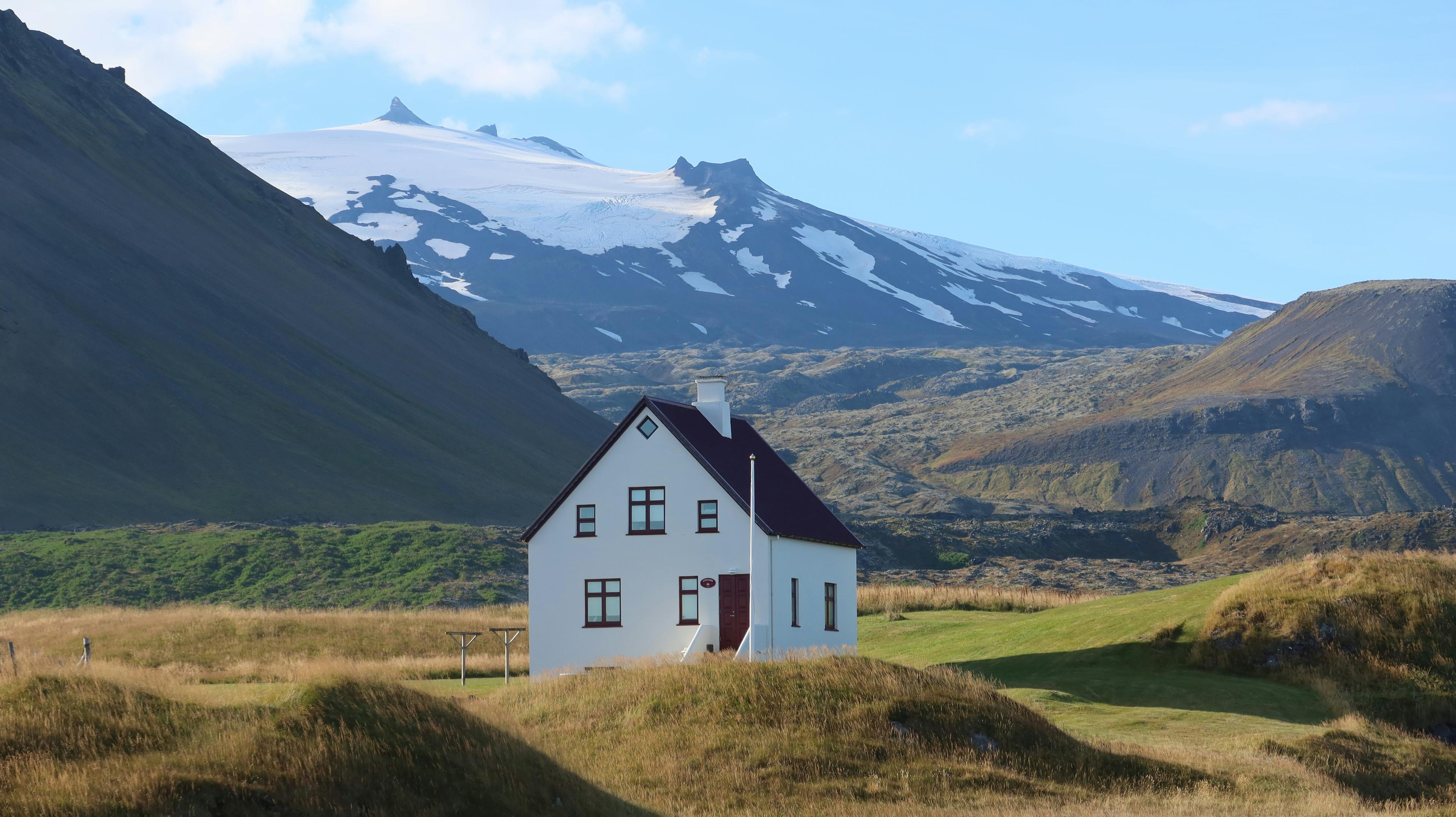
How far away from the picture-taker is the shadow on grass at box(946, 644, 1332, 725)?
121 ft

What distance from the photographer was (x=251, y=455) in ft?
396

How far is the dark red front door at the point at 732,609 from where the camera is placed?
44750mm

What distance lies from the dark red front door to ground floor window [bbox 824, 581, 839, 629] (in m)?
5.02

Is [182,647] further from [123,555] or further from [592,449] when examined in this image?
[592,449]

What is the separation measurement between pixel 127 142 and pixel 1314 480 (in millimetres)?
142248

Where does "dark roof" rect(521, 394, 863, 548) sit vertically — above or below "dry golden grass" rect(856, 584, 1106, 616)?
above

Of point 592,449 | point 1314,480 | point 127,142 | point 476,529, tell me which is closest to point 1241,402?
point 1314,480

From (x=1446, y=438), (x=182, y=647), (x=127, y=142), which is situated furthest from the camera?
(x=1446, y=438)

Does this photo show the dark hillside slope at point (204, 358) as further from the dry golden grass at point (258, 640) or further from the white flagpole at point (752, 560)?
the white flagpole at point (752, 560)

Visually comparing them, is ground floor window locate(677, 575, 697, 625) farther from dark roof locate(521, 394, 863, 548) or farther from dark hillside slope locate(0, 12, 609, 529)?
dark hillside slope locate(0, 12, 609, 529)

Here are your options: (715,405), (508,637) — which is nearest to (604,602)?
(715,405)

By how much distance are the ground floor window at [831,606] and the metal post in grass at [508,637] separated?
10581 mm

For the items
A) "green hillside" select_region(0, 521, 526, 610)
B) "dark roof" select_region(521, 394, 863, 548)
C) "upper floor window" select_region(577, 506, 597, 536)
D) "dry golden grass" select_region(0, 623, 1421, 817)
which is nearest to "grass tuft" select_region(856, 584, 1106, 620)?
"dark roof" select_region(521, 394, 863, 548)

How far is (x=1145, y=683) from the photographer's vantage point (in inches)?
1553
